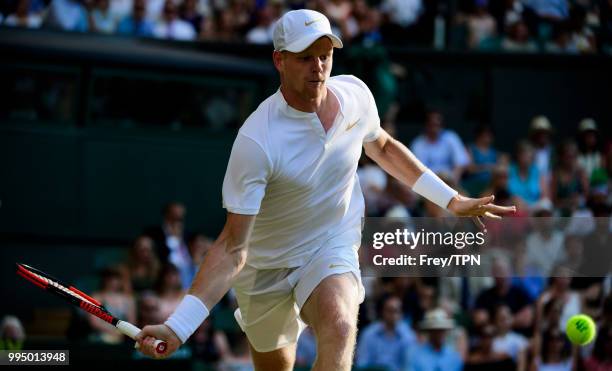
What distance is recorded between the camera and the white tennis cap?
637 cm

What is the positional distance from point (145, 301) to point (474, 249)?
4.50 metres

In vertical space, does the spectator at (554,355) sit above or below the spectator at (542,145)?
below

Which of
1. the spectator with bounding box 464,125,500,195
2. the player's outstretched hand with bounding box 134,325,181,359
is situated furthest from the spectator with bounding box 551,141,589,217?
the player's outstretched hand with bounding box 134,325,181,359

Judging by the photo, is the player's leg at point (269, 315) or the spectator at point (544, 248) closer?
the player's leg at point (269, 315)

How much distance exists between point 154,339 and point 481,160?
8.39m

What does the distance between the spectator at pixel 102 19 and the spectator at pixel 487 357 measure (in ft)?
18.6

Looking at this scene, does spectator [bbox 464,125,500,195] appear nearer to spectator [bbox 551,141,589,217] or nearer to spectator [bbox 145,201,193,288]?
spectator [bbox 551,141,589,217]

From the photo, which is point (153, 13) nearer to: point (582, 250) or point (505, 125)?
point (505, 125)

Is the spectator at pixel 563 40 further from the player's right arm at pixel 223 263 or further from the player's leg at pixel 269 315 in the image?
the player's right arm at pixel 223 263

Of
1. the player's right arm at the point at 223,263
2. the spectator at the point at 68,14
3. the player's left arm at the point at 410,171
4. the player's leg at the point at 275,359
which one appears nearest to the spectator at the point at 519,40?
the spectator at the point at 68,14

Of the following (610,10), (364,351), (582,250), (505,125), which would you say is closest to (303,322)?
(582,250)

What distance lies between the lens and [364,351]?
11438 millimetres

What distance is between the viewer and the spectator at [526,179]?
43.3ft

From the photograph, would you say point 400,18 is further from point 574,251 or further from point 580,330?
point 580,330
